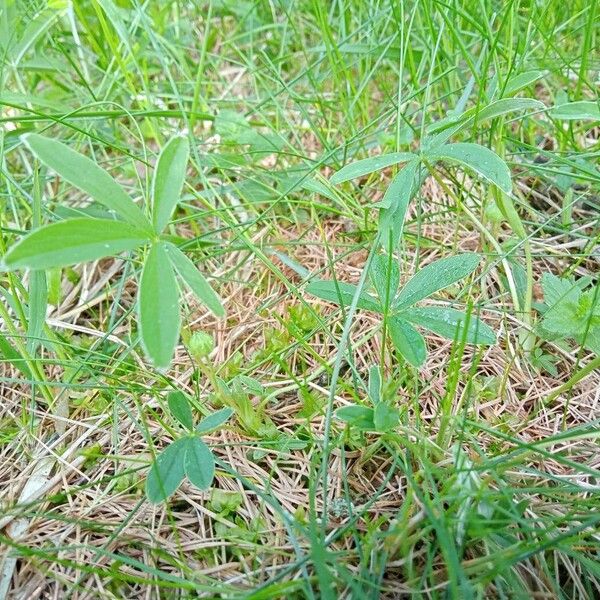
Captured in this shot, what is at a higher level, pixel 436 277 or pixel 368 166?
pixel 368 166

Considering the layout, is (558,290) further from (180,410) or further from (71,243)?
(71,243)

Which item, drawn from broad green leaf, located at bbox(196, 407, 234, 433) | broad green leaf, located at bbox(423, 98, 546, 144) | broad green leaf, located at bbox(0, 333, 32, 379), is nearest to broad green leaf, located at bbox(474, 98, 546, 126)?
broad green leaf, located at bbox(423, 98, 546, 144)

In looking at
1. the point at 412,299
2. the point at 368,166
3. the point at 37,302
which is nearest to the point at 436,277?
the point at 412,299

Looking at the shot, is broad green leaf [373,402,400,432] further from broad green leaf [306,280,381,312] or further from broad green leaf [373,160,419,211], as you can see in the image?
broad green leaf [373,160,419,211]

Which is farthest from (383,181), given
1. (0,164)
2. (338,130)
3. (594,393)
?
(0,164)

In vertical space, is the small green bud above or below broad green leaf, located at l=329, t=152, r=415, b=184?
below

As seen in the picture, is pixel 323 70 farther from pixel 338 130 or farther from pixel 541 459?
pixel 541 459

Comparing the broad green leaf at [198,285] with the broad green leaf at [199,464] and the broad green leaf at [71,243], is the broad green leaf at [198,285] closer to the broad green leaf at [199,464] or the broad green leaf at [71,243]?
the broad green leaf at [71,243]
